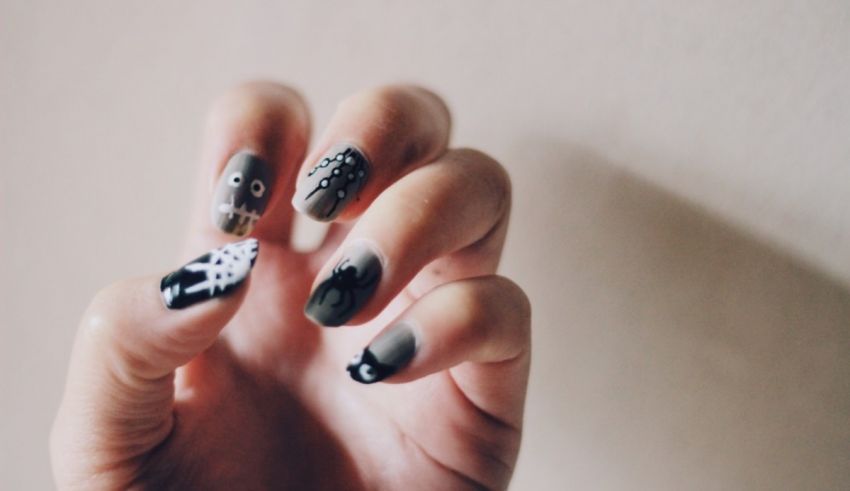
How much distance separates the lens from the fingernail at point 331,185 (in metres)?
0.36

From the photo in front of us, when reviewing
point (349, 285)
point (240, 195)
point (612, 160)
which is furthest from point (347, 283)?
point (612, 160)

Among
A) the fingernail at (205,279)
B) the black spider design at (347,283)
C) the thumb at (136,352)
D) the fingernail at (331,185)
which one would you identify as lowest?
the thumb at (136,352)

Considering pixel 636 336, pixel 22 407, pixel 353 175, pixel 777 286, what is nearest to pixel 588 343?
pixel 636 336

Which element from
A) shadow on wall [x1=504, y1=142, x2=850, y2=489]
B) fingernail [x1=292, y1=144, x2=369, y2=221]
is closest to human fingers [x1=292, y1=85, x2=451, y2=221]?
fingernail [x1=292, y1=144, x2=369, y2=221]

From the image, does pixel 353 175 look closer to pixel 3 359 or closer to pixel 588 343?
pixel 588 343

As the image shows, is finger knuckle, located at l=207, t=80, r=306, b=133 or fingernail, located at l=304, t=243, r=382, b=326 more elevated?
finger knuckle, located at l=207, t=80, r=306, b=133

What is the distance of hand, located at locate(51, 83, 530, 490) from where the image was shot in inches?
13.3

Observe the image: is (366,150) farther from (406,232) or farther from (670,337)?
(670,337)

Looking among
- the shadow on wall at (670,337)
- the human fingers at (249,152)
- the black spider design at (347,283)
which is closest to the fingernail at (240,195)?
the human fingers at (249,152)

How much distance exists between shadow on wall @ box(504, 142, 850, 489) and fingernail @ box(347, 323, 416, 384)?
202mm

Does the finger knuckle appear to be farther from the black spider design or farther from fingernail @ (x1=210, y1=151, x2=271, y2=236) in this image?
the black spider design

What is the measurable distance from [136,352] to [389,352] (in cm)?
15

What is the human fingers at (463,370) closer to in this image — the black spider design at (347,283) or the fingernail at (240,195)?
the black spider design at (347,283)

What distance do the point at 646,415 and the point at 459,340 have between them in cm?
25
